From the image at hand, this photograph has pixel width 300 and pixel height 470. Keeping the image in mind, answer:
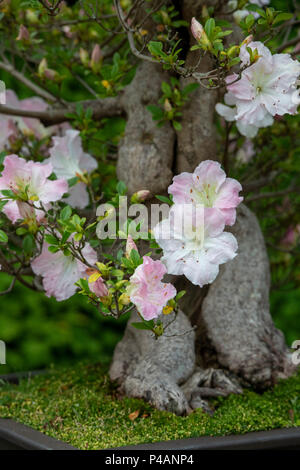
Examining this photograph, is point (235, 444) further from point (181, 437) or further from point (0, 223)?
point (0, 223)

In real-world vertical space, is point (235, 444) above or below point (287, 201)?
above

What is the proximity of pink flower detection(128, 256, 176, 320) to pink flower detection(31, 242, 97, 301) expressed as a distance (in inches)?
10.4

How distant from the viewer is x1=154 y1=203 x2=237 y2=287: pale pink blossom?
139 centimetres

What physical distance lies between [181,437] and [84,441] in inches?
8.1

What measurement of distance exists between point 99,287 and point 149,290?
0.11 m

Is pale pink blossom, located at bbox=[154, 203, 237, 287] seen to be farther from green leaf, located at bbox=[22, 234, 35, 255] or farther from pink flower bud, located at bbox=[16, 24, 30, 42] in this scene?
pink flower bud, located at bbox=[16, 24, 30, 42]

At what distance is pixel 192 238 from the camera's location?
1.42 metres

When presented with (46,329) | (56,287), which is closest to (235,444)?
(56,287)

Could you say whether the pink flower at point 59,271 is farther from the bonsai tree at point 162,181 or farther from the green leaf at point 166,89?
the green leaf at point 166,89

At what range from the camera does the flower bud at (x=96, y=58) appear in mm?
1896

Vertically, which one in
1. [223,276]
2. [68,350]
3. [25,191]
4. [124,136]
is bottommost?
[68,350]

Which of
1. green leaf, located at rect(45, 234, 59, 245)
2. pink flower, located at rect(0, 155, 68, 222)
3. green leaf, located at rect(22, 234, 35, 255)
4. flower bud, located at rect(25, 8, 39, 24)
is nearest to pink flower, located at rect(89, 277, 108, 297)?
green leaf, located at rect(45, 234, 59, 245)

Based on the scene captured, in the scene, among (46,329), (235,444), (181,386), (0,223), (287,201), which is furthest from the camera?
(46,329)

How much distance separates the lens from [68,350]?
331 cm
